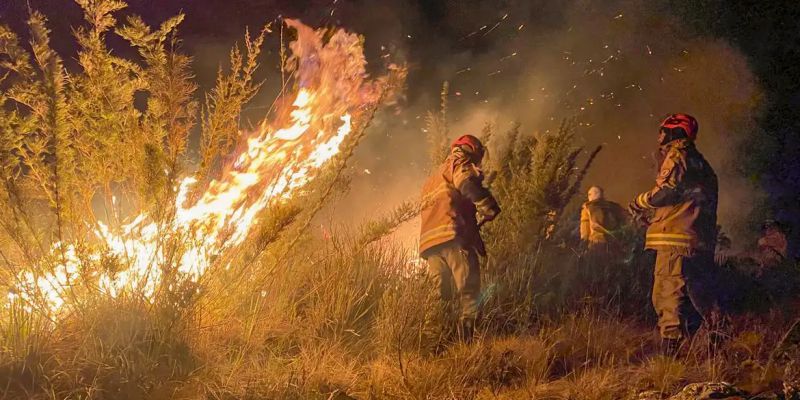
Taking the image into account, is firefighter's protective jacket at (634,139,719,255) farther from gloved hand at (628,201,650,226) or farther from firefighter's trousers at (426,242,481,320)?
firefighter's trousers at (426,242,481,320)

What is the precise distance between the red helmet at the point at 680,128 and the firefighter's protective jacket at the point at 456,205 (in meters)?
1.53

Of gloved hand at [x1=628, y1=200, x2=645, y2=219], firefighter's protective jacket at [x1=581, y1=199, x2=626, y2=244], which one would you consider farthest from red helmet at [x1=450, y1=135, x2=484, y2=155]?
firefighter's protective jacket at [x1=581, y1=199, x2=626, y2=244]

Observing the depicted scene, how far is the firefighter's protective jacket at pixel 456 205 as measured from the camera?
17.5ft

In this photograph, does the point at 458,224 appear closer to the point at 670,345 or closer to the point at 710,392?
the point at 670,345

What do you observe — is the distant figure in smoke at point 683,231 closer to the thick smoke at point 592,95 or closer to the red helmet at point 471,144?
the red helmet at point 471,144

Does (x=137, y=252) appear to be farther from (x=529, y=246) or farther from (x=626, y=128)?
(x=626, y=128)

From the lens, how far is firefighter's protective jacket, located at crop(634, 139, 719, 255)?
525cm

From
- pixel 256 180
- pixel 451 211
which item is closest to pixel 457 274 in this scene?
pixel 451 211

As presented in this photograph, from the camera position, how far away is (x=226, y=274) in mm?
4285

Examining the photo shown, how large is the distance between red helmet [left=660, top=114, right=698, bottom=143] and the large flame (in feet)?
7.70

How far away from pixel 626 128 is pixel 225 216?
13.4 m

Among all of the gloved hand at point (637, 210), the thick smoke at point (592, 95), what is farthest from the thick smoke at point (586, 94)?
the gloved hand at point (637, 210)

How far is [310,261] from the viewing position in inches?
208

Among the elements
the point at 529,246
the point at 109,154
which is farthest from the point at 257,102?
the point at 109,154
